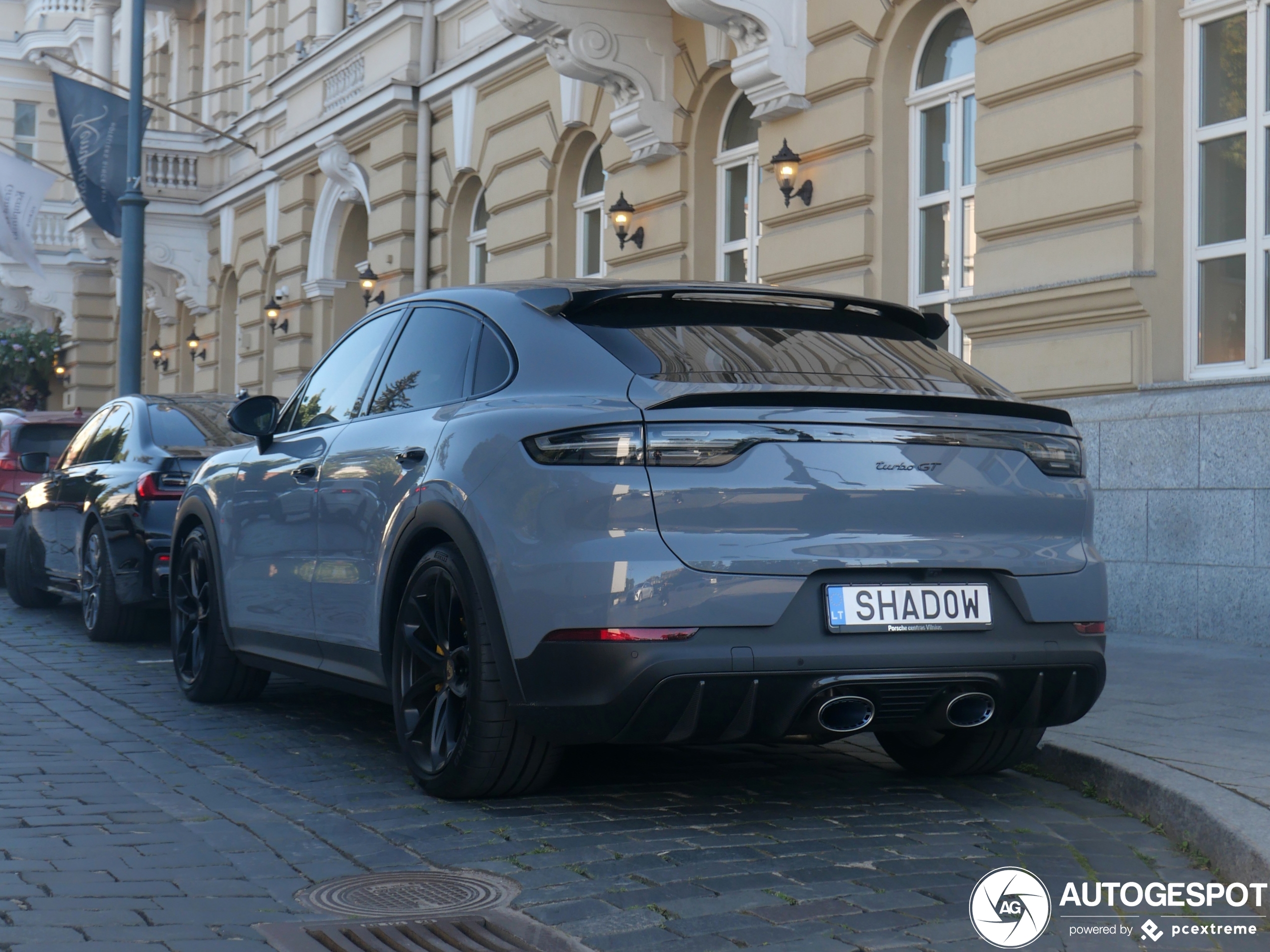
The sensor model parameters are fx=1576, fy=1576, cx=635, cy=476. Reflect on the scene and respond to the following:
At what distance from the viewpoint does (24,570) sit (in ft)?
38.3

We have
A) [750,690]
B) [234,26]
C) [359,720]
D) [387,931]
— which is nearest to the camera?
[387,931]

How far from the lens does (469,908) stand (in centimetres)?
378

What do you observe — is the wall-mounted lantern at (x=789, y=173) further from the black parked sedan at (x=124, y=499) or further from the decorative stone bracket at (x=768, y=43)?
the black parked sedan at (x=124, y=499)

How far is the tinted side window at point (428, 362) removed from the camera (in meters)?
5.13

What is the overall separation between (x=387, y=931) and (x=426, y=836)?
779 millimetres

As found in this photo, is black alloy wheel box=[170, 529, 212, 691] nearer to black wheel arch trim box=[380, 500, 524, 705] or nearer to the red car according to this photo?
black wheel arch trim box=[380, 500, 524, 705]

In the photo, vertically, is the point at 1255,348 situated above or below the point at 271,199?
below

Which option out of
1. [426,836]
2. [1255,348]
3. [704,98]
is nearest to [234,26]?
[704,98]

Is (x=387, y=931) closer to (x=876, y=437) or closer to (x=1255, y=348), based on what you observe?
(x=876, y=437)

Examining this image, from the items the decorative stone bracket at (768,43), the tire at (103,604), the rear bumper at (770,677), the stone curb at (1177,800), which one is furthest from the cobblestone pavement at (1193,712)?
the tire at (103,604)

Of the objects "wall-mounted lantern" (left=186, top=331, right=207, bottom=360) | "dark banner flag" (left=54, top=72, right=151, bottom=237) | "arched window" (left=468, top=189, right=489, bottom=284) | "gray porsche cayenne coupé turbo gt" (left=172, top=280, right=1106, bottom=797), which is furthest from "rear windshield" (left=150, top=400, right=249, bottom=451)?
"wall-mounted lantern" (left=186, top=331, right=207, bottom=360)

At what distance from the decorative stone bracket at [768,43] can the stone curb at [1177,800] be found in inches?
302

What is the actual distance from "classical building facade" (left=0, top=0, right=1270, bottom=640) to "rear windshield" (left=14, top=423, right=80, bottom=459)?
5.19 metres

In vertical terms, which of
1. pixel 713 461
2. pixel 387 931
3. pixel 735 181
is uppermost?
pixel 735 181
